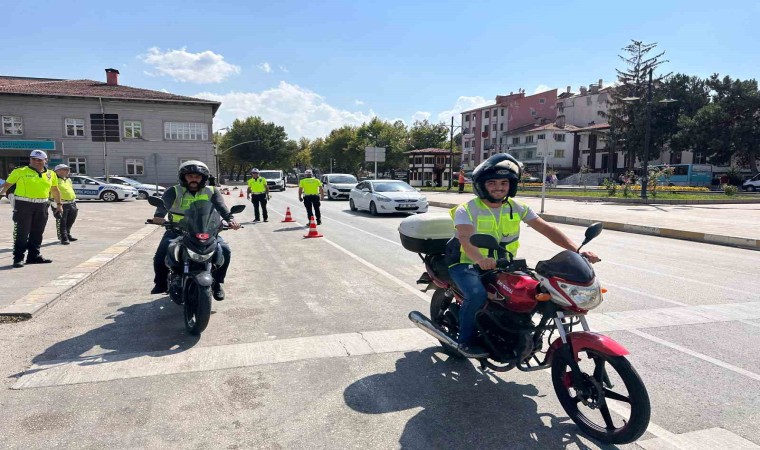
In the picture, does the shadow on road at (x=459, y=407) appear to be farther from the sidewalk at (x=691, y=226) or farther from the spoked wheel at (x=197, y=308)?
the sidewalk at (x=691, y=226)

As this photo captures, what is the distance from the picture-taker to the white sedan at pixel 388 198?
1789 centimetres

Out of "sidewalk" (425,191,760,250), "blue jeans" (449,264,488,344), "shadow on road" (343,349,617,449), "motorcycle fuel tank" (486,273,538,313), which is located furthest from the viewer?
"sidewalk" (425,191,760,250)

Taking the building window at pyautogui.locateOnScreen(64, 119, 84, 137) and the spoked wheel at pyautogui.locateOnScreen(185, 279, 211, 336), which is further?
the building window at pyautogui.locateOnScreen(64, 119, 84, 137)

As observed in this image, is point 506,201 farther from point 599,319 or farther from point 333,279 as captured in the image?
point 333,279

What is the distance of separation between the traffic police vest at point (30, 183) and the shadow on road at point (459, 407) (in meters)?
7.07

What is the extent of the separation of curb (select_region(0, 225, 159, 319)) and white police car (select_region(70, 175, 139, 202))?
20719 millimetres

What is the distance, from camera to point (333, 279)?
7316mm

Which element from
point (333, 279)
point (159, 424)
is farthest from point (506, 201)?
point (333, 279)

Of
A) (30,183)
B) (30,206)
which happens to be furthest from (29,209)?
(30,183)

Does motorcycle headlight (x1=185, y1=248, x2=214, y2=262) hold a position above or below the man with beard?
below

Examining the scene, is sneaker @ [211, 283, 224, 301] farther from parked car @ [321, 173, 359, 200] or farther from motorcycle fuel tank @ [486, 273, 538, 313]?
parked car @ [321, 173, 359, 200]

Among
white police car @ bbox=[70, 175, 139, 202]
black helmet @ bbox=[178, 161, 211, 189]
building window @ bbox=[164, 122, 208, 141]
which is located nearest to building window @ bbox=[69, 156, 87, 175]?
building window @ bbox=[164, 122, 208, 141]

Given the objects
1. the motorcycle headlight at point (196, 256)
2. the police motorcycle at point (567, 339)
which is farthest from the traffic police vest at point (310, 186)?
the police motorcycle at point (567, 339)

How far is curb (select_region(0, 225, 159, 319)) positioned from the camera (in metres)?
5.29
